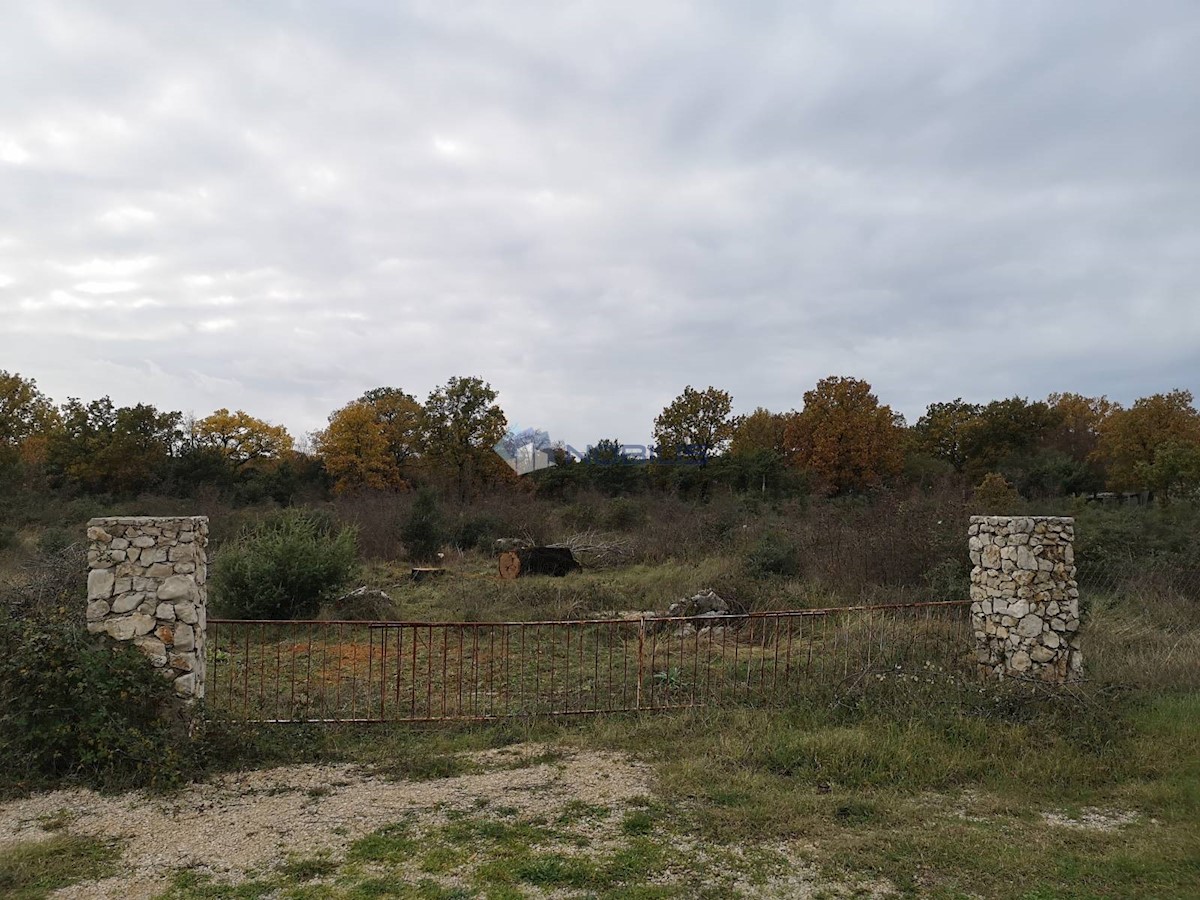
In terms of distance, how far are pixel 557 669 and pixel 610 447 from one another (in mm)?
31877

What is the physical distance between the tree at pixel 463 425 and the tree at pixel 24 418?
16.0 metres

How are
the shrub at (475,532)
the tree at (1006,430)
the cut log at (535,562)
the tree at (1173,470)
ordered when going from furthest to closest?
the tree at (1006,430)
the shrub at (475,532)
the tree at (1173,470)
the cut log at (535,562)

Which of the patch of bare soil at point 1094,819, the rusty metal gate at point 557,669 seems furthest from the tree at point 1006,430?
the patch of bare soil at point 1094,819

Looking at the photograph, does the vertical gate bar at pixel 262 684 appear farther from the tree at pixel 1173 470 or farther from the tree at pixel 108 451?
the tree at pixel 108 451

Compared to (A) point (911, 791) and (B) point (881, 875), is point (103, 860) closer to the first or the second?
(B) point (881, 875)

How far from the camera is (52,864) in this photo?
4387 mm

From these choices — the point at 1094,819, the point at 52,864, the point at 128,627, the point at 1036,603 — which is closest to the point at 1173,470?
the point at 1036,603

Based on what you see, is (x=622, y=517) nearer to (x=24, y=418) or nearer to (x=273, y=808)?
(x=273, y=808)

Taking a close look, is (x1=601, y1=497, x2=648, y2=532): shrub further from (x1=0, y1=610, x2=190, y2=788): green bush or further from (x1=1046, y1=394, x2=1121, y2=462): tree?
(x1=1046, y1=394, x2=1121, y2=462): tree

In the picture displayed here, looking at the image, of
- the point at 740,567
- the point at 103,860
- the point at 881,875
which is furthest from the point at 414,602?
the point at 881,875

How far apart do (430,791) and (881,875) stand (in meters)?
3.01

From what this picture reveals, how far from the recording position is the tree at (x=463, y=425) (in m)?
37.5

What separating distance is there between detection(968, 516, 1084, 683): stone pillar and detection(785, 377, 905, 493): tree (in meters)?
27.6

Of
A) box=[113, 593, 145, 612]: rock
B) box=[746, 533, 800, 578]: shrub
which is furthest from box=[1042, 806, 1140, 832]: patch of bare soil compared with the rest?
box=[746, 533, 800, 578]: shrub
